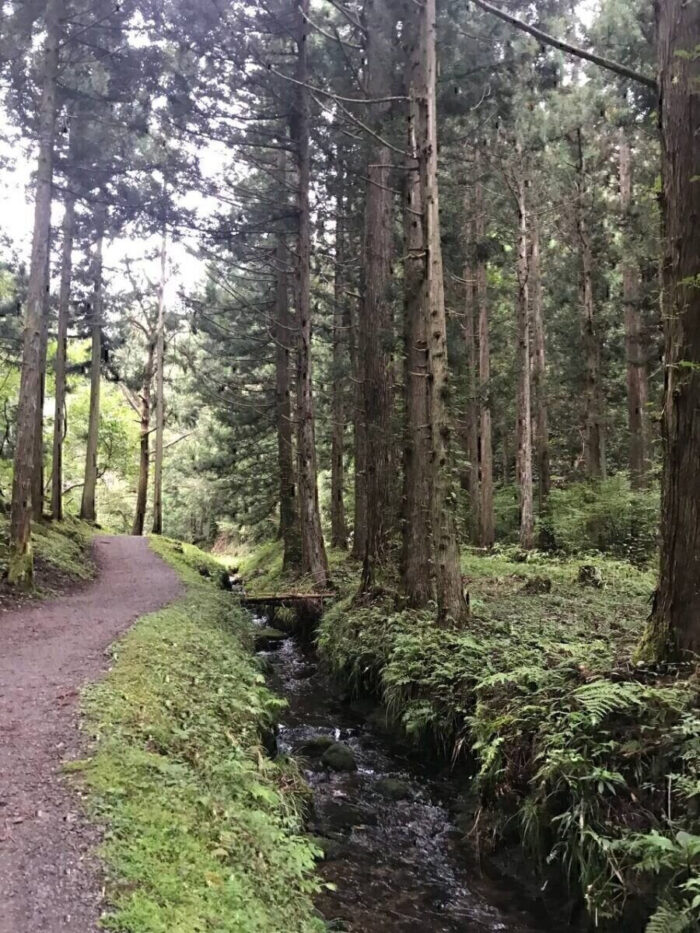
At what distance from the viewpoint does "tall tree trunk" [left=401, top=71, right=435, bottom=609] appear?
10.4m

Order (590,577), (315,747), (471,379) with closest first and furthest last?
(315,747), (590,577), (471,379)

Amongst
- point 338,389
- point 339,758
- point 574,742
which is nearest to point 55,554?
point 338,389

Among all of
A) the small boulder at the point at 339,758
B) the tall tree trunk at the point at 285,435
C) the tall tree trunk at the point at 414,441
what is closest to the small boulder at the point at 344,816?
the small boulder at the point at 339,758

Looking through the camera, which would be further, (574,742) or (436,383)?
(436,383)

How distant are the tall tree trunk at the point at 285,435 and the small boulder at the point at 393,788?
36.5 feet

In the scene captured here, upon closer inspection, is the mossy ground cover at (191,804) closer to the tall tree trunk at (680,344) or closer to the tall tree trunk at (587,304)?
the tall tree trunk at (680,344)

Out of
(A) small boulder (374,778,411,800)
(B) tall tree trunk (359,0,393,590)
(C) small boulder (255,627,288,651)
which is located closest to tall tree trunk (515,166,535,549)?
(B) tall tree trunk (359,0,393,590)

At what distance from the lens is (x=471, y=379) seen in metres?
17.5

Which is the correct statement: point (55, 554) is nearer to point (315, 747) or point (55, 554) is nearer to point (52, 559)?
point (52, 559)

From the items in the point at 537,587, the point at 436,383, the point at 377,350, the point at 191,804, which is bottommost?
the point at 191,804

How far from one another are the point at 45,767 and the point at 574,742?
3.57m

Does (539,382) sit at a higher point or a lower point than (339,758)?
higher

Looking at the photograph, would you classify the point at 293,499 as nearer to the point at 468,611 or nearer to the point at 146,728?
the point at 468,611

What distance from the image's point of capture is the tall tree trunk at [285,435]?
1827 centimetres
